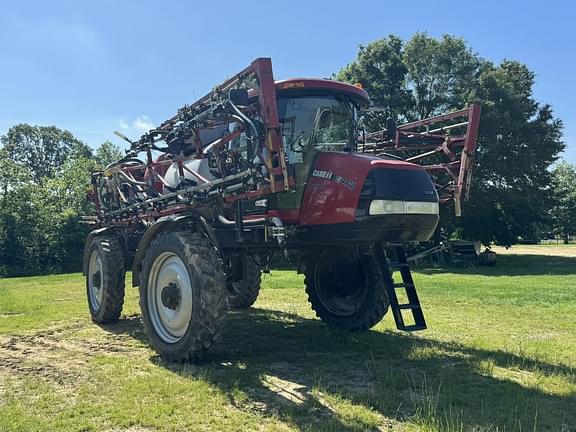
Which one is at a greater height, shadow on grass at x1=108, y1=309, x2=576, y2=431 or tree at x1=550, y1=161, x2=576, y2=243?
tree at x1=550, y1=161, x2=576, y2=243

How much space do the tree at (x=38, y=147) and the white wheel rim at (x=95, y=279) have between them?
63740 millimetres

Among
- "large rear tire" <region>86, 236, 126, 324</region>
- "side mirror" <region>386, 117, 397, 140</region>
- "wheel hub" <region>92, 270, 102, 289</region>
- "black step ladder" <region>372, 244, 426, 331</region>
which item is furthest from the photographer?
"wheel hub" <region>92, 270, 102, 289</region>

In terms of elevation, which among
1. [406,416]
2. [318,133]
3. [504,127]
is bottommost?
[406,416]

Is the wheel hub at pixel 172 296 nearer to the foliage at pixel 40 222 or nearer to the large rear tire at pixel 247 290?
the large rear tire at pixel 247 290

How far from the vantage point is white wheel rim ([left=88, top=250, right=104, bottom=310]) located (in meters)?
9.05

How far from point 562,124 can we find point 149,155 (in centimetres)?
2752

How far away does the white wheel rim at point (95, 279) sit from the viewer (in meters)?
9.05

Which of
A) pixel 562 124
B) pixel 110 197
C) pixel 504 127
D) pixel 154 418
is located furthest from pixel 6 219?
pixel 562 124

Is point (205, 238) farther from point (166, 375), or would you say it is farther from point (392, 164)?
point (392, 164)

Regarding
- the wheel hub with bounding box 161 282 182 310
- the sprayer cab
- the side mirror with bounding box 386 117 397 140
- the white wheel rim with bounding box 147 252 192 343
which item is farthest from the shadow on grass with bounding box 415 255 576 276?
the wheel hub with bounding box 161 282 182 310

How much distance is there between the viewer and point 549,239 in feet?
Answer: 257

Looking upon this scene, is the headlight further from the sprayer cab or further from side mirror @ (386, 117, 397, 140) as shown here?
side mirror @ (386, 117, 397, 140)

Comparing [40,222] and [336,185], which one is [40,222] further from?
[336,185]

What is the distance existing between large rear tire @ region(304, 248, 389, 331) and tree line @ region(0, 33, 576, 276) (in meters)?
18.2
